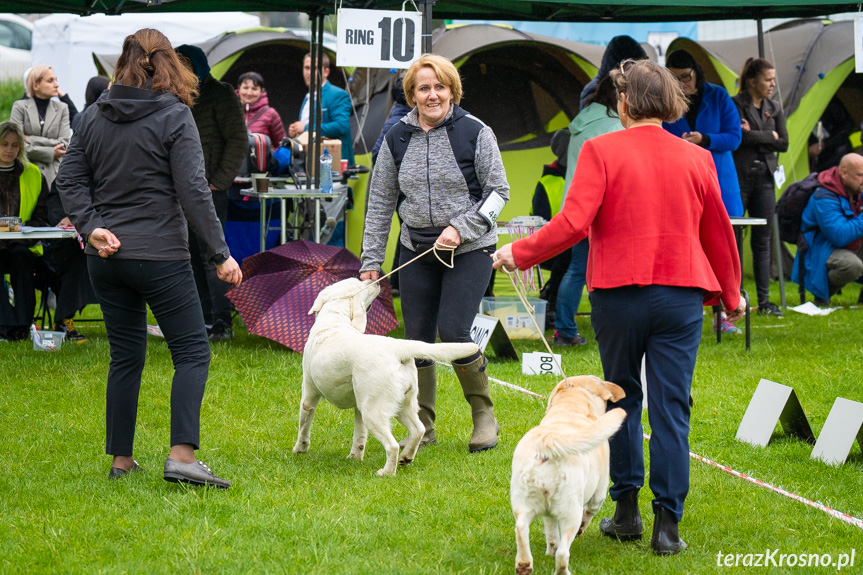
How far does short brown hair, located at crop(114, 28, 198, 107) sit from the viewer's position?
3.62 m

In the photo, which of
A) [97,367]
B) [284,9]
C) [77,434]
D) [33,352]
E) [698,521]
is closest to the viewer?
[698,521]

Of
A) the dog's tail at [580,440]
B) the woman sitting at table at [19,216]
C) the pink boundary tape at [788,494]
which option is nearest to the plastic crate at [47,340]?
the woman sitting at table at [19,216]

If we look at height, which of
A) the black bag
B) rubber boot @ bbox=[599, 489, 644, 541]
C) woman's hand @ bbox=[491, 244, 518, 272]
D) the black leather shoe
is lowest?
the black leather shoe

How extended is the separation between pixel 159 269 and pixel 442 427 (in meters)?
1.79

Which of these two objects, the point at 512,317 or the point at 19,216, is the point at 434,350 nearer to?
the point at 512,317

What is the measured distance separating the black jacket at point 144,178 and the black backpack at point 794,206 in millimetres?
7070

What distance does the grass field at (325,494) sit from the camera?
307cm

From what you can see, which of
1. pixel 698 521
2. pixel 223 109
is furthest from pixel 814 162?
pixel 698 521

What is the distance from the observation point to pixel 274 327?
6336 millimetres

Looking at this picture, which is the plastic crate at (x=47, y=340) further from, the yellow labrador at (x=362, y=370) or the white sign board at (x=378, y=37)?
the yellow labrador at (x=362, y=370)

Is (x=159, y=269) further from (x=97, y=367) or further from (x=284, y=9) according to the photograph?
(x=284, y=9)

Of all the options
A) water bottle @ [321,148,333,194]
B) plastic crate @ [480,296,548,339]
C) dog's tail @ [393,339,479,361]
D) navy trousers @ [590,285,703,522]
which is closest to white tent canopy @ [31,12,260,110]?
water bottle @ [321,148,333,194]

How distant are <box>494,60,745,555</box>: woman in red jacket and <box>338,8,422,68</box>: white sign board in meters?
3.51

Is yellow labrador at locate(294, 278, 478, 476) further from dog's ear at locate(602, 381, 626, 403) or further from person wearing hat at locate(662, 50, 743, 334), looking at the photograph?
person wearing hat at locate(662, 50, 743, 334)
